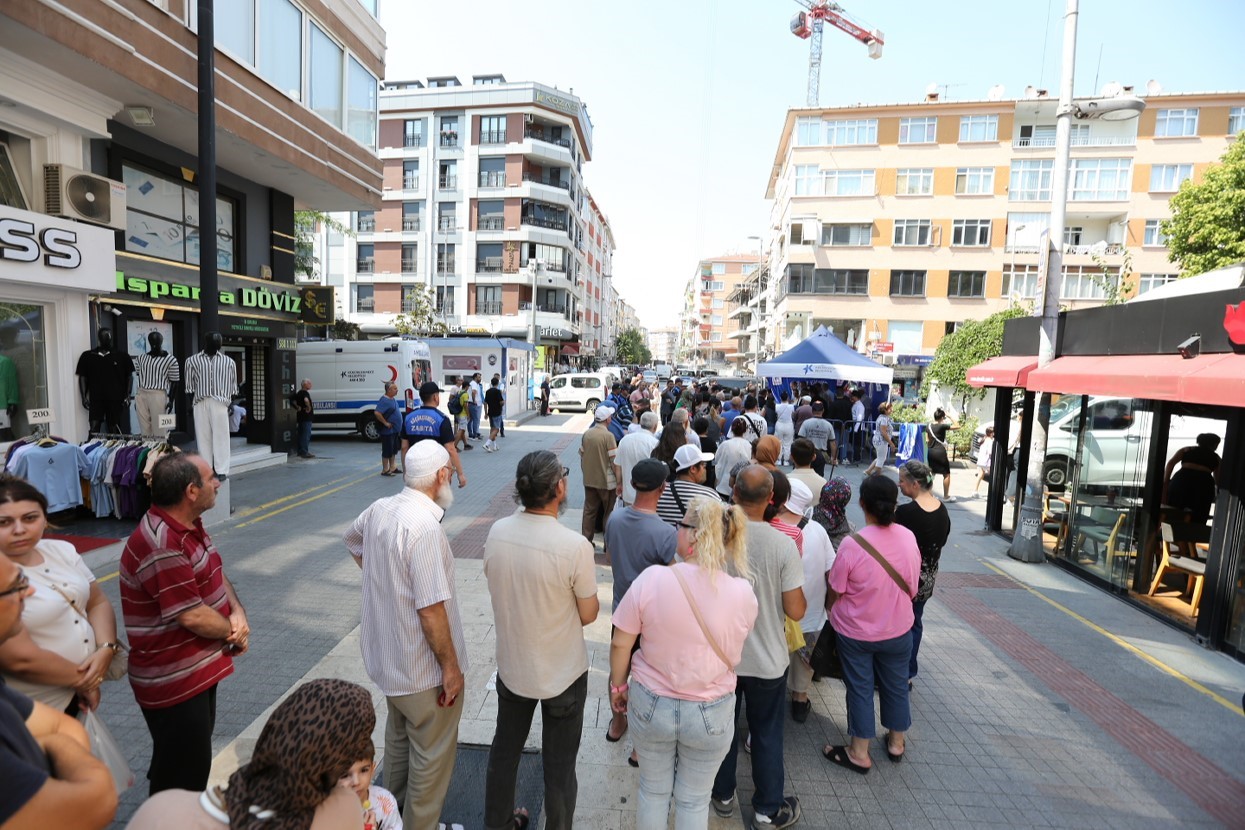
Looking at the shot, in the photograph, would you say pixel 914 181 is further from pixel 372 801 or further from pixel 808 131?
pixel 372 801

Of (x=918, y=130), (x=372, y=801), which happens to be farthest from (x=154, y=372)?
(x=918, y=130)

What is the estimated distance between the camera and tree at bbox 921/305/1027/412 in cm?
1942

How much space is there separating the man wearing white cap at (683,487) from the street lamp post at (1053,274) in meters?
6.07

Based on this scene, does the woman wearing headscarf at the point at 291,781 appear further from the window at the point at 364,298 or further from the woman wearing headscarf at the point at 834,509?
the window at the point at 364,298

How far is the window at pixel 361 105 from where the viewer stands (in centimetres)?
1345

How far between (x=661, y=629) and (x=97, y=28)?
9.68 m

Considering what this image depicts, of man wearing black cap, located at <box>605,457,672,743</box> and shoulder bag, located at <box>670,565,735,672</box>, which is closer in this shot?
shoulder bag, located at <box>670,565,735,672</box>

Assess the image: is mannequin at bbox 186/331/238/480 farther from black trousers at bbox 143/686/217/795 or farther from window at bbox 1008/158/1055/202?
window at bbox 1008/158/1055/202

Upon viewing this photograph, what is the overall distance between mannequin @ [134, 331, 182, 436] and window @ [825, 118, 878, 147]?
1409 inches

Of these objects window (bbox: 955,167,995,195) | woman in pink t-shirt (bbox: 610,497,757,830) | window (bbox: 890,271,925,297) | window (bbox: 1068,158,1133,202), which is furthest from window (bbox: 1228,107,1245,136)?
woman in pink t-shirt (bbox: 610,497,757,830)

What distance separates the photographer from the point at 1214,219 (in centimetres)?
1820

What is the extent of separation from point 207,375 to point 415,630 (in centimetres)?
682

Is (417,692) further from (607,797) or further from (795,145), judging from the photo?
(795,145)

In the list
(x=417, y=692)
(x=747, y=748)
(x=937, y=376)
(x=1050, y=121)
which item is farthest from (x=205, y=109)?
(x=1050, y=121)
